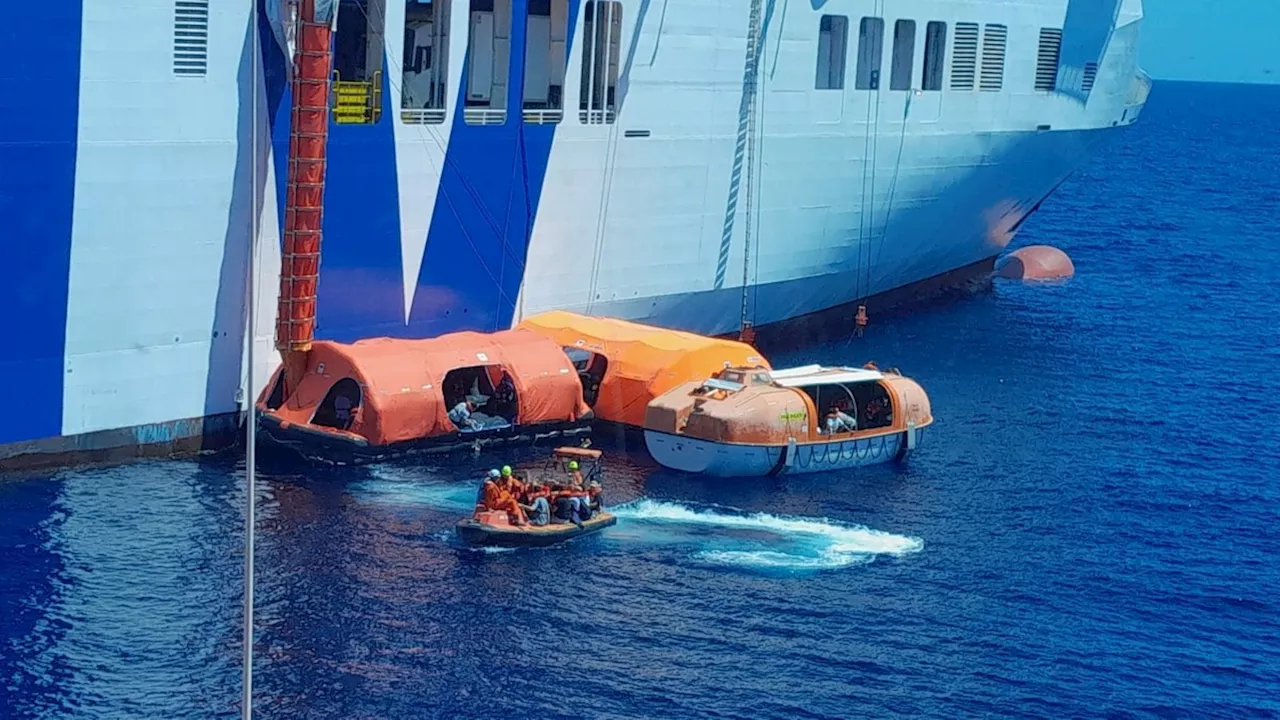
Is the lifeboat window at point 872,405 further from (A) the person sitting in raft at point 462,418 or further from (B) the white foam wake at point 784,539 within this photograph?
(A) the person sitting in raft at point 462,418

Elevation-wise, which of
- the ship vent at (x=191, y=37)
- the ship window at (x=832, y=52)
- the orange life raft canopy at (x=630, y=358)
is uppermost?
the ship window at (x=832, y=52)

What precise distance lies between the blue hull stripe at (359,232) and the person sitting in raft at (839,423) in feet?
37.3

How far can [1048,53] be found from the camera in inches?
2589

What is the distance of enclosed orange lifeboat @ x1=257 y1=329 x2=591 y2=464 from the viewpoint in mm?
41000

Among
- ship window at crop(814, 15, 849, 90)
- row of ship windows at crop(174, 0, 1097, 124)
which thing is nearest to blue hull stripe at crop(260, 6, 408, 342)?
row of ship windows at crop(174, 0, 1097, 124)

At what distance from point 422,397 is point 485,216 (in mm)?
6939

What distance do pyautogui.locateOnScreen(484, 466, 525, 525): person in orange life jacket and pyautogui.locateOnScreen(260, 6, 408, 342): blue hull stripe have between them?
911cm

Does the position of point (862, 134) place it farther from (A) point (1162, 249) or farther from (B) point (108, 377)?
(A) point (1162, 249)

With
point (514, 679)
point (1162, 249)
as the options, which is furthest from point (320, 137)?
point (1162, 249)

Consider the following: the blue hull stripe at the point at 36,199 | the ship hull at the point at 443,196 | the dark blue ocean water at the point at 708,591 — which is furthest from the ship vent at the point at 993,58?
the blue hull stripe at the point at 36,199

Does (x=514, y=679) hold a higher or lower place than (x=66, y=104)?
lower

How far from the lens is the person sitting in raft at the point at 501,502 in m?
36.3

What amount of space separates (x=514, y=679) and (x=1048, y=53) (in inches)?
1699

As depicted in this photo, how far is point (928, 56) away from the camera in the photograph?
60.1 metres
